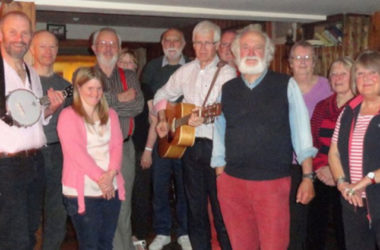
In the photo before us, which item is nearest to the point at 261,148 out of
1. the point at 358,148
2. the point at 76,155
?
the point at 358,148

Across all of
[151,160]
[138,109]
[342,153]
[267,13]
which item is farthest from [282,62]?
[342,153]

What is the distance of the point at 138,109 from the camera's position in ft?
11.1

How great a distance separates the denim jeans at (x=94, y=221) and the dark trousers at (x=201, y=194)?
535 millimetres

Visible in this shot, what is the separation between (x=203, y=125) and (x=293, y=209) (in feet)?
2.61

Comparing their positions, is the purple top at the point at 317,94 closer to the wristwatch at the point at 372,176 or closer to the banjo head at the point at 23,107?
the wristwatch at the point at 372,176

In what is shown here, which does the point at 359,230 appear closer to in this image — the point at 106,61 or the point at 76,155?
the point at 76,155

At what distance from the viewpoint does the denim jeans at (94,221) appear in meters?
2.85

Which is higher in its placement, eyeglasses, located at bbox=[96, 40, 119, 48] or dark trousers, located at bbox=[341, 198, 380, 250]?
eyeglasses, located at bbox=[96, 40, 119, 48]

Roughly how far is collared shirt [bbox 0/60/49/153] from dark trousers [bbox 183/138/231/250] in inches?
38.1

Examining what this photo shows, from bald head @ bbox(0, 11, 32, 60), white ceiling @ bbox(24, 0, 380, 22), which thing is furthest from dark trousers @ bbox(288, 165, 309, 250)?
white ceiling @ bbox(24, 0, 380, 22)

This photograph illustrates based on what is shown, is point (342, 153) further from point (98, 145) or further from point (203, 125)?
point (98, 145)

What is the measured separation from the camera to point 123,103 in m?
3.30

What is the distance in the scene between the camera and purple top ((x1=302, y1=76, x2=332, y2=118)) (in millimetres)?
3217

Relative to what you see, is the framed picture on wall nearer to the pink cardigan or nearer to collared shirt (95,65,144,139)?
collared shirt (95,65,144,139)
